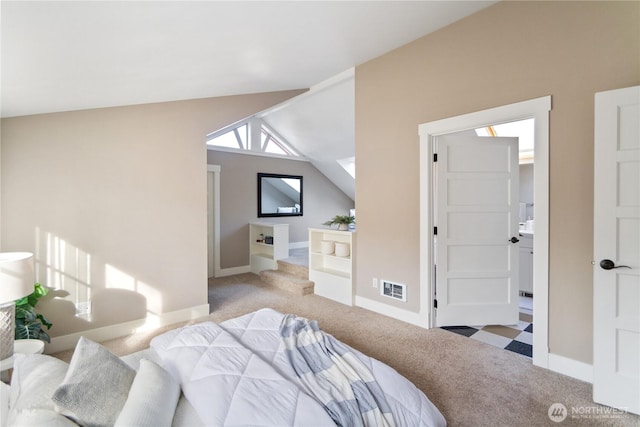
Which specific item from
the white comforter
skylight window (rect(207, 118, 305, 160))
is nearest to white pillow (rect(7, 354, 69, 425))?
the white comforter

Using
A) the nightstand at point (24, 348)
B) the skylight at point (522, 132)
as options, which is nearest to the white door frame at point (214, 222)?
the nightstand at point (24, 348)

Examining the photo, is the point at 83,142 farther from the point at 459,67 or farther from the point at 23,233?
the point at 459,67

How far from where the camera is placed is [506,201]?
10.5 feet

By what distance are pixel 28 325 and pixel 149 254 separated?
43.0 inches

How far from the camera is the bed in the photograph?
1077 mm

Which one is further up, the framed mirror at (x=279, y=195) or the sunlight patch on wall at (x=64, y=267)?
the framed mirror at (x=279, y=195)

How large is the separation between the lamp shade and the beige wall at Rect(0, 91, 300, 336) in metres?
0.86

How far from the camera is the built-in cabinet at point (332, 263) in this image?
4.11 meters

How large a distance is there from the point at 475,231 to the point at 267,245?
363 cm

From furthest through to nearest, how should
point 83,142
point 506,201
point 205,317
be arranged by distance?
point 205,317 → point 506,201 → point 83,142

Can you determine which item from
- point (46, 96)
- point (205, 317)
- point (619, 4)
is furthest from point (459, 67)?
point (205, 317)

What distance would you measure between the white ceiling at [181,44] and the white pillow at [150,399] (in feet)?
5.58

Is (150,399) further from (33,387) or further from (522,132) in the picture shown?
(522,132)

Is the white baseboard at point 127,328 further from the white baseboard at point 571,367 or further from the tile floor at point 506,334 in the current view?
the white baseboard at point 571,367
